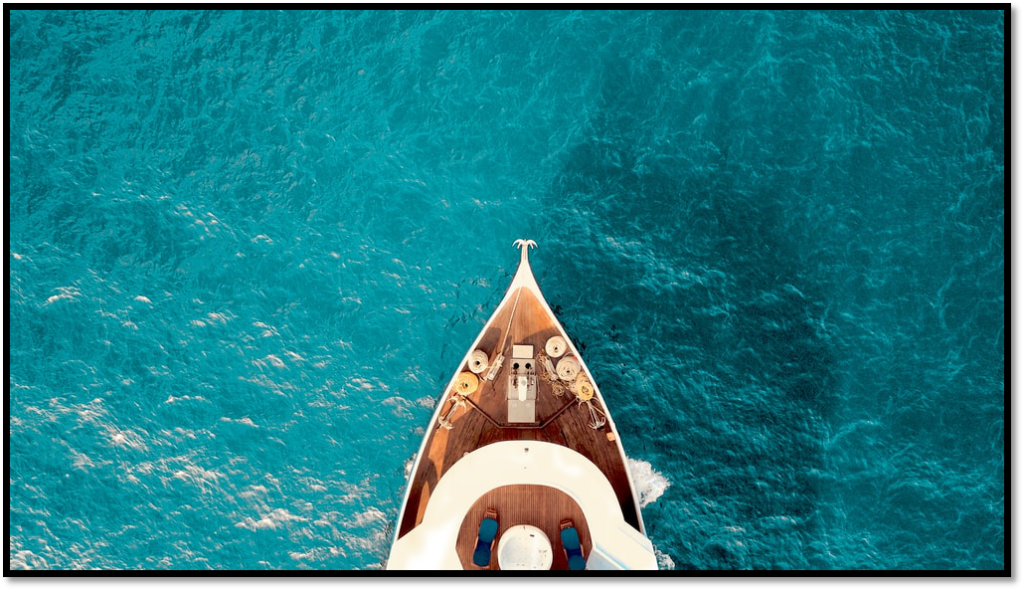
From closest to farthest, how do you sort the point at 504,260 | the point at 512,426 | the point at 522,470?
1. the point at 522,470
2. the point at 512,426
3. the point at 504,260

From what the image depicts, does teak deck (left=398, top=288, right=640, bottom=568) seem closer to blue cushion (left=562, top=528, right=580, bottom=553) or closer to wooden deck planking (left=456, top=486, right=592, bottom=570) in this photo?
wooden deck planking (left=456, top=486, right=592, bottom=570)

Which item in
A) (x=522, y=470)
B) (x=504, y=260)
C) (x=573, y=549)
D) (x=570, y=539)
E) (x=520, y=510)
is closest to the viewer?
(x=573, y=549)

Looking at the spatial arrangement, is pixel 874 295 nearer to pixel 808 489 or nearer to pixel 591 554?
pixel 808 489

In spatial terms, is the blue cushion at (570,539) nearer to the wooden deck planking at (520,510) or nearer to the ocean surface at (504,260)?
the wooden deck planking at (520,510)

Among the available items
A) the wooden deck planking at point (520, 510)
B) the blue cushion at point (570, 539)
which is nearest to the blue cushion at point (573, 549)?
the blue cushion at point (570, 539)

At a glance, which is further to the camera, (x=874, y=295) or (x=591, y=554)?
(x=874, y=295)

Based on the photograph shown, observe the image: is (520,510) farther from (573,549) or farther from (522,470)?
(573,549)

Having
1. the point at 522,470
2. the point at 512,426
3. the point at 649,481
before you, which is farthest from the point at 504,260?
the point at 649,481

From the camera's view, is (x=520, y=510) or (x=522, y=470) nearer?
(x=522, y=470)
